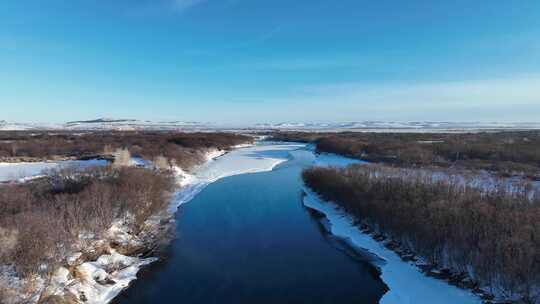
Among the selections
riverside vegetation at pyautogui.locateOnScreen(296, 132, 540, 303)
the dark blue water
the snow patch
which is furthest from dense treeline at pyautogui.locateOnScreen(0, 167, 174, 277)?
riverside vegetation at pyautogui.locateOnScreen(296, 132, 540, 303)

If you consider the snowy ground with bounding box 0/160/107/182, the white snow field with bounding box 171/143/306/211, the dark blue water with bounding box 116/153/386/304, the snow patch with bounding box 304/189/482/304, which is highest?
the snowy ground with bounding box 0/160/107/182

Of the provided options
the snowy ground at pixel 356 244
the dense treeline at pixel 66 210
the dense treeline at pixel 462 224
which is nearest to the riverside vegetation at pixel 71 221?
the dense treeline at pixel 66 210

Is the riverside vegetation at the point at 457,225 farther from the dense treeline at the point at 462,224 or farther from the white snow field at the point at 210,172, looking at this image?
the white snow field at the point at 210,172

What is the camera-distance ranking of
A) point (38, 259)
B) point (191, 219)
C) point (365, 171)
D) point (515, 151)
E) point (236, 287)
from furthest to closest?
point (515, 151), point (365, 171), point (191, 219), point (236, 287), point (38, 259)

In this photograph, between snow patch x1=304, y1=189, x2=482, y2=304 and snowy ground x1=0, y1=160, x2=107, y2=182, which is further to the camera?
snowy ground x1=0, y1=160, x2=107, y2=182

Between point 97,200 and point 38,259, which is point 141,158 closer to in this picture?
point 97,200

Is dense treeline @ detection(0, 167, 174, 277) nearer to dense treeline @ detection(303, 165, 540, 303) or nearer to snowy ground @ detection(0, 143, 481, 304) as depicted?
snowy ground @ detection(0, 143, 481, 304)

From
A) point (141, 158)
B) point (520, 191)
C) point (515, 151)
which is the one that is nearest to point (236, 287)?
point (520, 191)
